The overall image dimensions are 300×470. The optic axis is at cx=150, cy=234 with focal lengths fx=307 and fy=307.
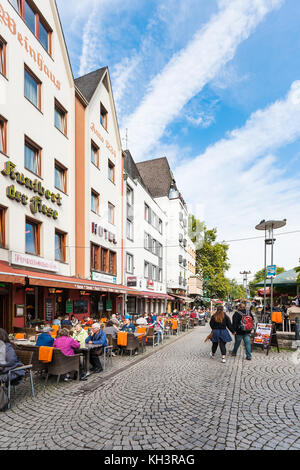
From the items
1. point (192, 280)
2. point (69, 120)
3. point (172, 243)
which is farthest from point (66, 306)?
point (192, 280)

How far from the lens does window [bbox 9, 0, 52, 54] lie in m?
13.5

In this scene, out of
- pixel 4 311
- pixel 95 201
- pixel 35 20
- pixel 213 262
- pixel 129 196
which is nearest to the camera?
pixel 4 311

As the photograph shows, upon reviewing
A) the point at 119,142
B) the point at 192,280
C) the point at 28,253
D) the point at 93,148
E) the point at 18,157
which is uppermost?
the point at 119,142

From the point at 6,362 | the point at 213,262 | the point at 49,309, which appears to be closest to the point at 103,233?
the point at 49,309

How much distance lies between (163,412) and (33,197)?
421 inches

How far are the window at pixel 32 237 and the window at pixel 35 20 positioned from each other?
892 centimetres

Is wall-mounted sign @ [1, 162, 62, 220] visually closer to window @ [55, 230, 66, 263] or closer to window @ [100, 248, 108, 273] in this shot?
window @ [55, 230, 66, 263]

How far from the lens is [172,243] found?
136ft

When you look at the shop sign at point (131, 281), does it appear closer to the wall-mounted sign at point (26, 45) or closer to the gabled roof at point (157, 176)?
the wall-mounted sign at point (26, 45)

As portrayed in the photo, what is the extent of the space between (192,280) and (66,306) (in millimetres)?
37678

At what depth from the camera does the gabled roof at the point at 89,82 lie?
20.7m

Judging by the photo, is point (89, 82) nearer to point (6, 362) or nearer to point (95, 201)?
point (95, 201)

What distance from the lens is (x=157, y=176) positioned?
44.9m
